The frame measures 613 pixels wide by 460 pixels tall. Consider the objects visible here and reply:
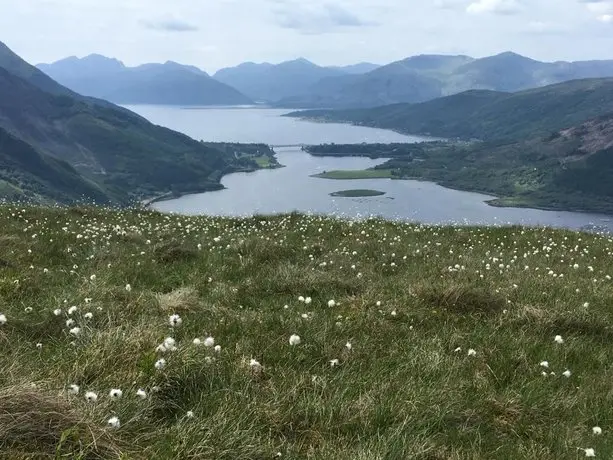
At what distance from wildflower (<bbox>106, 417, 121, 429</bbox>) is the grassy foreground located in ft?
0.08

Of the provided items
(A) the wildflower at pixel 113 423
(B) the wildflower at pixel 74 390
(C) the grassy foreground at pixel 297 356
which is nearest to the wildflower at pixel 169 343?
(C) the grassy foreground at pixel 297 356

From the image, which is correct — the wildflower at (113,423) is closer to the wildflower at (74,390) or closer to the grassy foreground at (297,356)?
the grassy foreground at (297,356)

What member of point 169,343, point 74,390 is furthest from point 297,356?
point 74,390

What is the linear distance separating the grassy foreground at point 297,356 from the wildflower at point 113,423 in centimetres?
2

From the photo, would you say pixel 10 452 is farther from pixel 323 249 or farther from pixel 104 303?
pixel 323 249

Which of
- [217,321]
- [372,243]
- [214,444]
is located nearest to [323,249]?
[372,243]

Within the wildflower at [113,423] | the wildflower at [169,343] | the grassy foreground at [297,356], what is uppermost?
the wildflower at [169,343]

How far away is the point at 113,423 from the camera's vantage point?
3.89 metres

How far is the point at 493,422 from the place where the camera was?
17.3 ft

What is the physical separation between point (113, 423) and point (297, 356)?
9.27 ft

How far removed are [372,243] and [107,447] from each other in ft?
39.1

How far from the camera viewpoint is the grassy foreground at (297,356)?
421cm

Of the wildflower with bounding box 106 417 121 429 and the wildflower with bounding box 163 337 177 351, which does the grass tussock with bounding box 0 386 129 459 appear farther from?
the wildflower with bounding box 163 337 177 351

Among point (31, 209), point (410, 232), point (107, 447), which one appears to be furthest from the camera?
point (31, 209)
